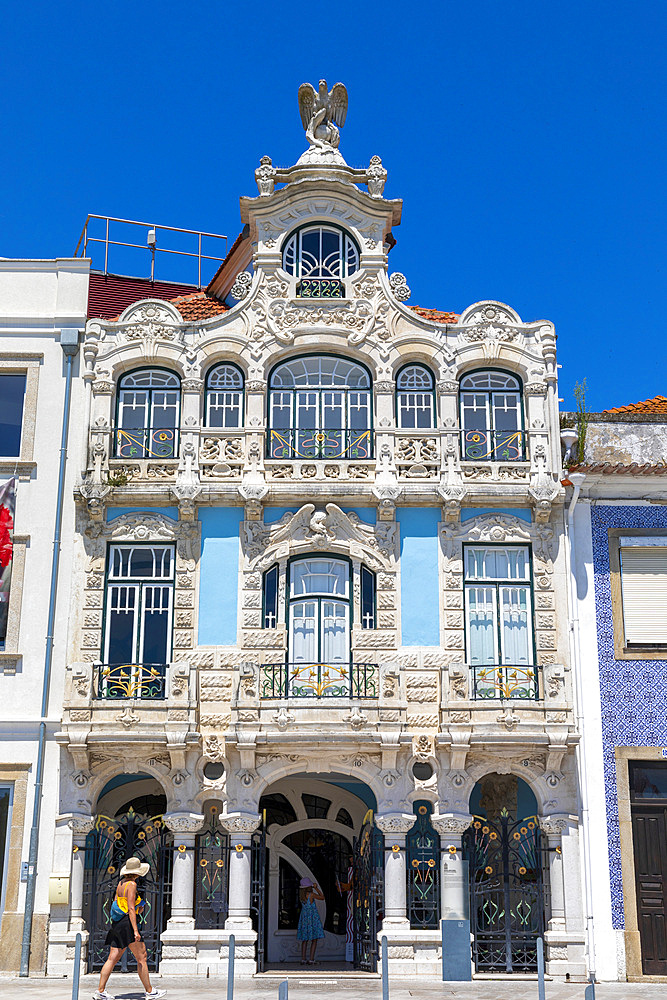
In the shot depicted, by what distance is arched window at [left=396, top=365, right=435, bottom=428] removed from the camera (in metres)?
23.5

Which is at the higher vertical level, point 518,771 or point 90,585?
point 90,585

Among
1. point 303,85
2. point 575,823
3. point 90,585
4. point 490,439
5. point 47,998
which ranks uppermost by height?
point 303,85

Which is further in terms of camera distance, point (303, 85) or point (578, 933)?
point (303, 85)

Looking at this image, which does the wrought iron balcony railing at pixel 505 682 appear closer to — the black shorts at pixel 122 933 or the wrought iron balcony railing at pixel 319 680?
the wrought iron balcony railing at pixel 319 680

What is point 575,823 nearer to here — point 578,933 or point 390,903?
point 578,933

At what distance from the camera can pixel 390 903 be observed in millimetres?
20625

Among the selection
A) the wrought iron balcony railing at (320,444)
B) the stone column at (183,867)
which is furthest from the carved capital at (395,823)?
the wrought iron balcony railing at (320,444)

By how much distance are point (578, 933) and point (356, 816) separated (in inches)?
200

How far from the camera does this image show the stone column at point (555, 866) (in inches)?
810

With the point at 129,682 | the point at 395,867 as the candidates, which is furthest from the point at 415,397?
the point at 395,867

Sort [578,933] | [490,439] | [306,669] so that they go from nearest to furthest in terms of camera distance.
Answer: [578,933]
[306,669]
[490,439]

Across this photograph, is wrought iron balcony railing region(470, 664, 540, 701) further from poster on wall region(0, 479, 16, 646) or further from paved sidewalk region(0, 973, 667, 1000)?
poster on wall region(0, 479, 16, 646)

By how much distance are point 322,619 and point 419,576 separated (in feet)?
6.65

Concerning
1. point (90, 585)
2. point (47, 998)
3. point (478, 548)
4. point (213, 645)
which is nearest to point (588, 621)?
point (478, 548)
